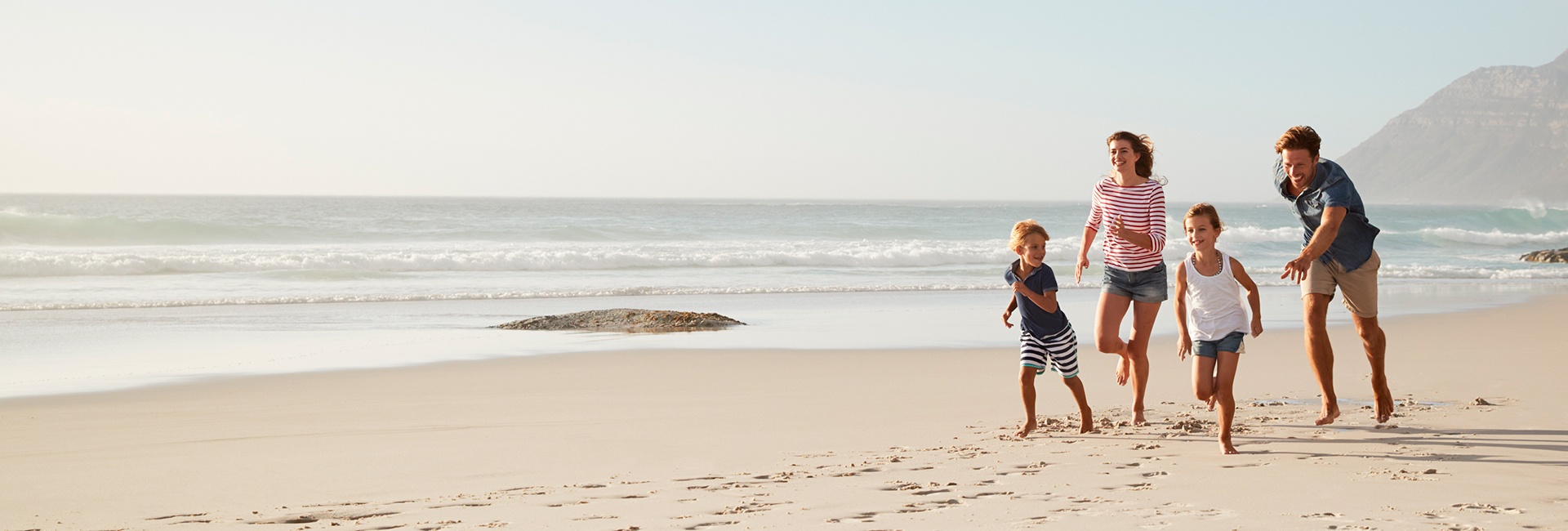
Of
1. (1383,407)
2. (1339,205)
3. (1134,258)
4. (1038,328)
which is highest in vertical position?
(1339,205)

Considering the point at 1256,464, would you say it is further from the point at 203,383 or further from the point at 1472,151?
the point at 1472,151

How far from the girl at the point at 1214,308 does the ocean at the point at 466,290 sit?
4.56m

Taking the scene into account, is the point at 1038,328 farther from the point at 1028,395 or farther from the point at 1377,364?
the point at 1377,364

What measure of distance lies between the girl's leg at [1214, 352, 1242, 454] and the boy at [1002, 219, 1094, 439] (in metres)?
0.63

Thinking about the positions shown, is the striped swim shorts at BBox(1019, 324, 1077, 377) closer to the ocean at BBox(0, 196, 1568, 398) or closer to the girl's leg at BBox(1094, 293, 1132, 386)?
the girl's leg at BBox(1094, 293, 1132, 386)

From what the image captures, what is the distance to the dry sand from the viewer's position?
3592 mm

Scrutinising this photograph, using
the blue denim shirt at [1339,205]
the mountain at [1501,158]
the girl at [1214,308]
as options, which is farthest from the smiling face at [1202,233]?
the mountain at [1501,158]

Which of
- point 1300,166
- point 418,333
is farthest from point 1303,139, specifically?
point 418,333

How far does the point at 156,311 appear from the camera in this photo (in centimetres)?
1288

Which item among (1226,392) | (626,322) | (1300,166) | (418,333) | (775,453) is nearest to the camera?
(1226,392)

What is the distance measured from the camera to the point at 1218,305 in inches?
181

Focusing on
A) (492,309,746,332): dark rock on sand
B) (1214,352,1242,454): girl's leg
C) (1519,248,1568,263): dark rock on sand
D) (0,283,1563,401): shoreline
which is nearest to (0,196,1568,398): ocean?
(0,283,1563,401): shoreline

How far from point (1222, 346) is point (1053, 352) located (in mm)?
764

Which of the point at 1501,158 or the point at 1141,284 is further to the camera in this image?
the point at 1501,158
